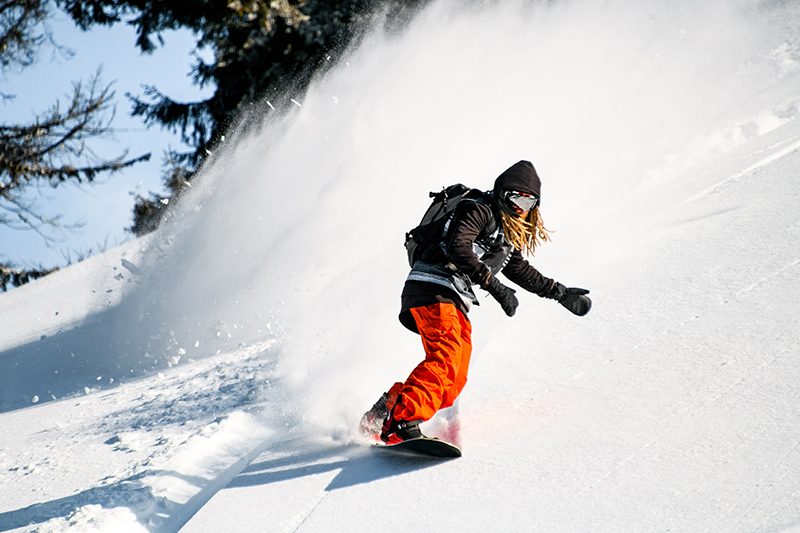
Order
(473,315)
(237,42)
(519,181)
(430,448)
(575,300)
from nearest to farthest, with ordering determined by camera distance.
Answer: (430,448) < (519,181) < (575,300) < (473,315) < (237,42)

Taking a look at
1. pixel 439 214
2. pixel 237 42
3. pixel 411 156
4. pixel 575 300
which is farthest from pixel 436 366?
pixel 237 42

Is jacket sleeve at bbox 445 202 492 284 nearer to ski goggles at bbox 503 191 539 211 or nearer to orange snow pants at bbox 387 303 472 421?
ski goggles at bbox 503 191 539 211

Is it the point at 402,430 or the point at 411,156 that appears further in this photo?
the point at 411,156

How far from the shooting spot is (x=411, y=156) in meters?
6.87

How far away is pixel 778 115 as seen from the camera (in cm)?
643

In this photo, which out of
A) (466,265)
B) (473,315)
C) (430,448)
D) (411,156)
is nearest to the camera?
(430,448)

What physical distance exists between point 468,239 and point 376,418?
89 centimetres

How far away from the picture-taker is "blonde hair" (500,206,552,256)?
2.61 meters

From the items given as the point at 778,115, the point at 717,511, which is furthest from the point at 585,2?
the point at 717,511

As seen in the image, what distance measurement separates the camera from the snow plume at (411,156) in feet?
14.8

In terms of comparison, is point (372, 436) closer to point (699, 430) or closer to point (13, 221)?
point (699, 430)

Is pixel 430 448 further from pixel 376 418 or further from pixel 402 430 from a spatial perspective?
pixel 376 418

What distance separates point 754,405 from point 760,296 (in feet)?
3.58

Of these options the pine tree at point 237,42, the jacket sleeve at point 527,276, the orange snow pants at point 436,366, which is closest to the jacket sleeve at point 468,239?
the orange snow pants at point 436,366
